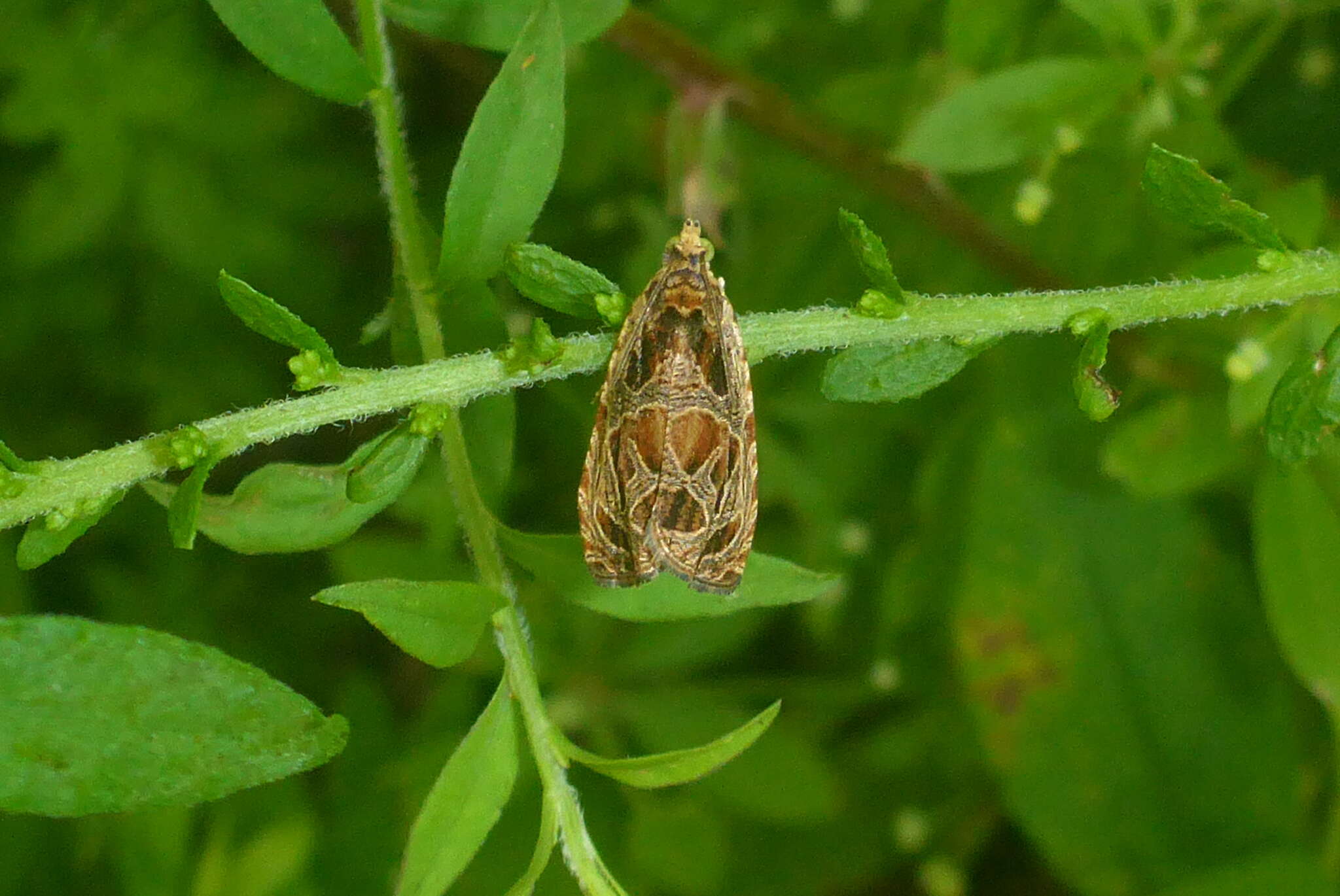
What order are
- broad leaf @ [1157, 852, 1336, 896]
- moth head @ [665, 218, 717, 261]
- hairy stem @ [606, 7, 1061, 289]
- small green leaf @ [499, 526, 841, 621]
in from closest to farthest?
small green leaf @ [499, 526, 841, 621] → moth head @ [665, 218, 717, 261] → hairy stem @ [606, 7, 1061, 289] → broad leaf @ [1157, 852, 1336, 896]

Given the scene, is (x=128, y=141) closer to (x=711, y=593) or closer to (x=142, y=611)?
(x=142, y=611)

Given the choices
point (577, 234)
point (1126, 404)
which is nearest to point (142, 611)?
point (577, 234)

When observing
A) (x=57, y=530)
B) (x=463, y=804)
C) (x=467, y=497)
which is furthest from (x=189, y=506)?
(x=463, y=804)

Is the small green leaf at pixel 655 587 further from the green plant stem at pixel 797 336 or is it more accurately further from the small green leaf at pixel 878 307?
the small green leaf at pixel 878 307

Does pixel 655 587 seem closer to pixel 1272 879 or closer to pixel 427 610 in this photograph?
pixel 427 610

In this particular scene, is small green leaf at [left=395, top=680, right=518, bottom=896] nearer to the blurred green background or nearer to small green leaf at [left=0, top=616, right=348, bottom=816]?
small green leaf at [left=0, top=616, right=348, bottom=816]

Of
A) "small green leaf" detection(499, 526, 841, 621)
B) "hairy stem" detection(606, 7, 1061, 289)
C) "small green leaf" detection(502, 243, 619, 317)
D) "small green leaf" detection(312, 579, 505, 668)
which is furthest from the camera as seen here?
"hairy stem" detection(606, 7, 1061, 289)

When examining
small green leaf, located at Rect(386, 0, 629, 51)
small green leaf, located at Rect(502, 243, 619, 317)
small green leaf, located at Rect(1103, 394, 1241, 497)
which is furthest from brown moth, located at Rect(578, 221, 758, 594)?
small green leaf, located at Rect(1103, 394, 1241, 497)
